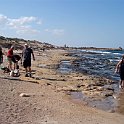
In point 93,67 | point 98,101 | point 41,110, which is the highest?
point 41,110

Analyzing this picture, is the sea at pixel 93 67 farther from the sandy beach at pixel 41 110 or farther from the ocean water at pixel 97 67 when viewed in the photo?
the sandy beach at pixel 41 110

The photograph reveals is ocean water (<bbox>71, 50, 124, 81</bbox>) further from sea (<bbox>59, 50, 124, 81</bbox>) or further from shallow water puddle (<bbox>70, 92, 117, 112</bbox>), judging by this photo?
shallow water puddle (<bbox>70, 92, 117, 112</bbox>)

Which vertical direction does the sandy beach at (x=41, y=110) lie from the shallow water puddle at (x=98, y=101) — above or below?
above

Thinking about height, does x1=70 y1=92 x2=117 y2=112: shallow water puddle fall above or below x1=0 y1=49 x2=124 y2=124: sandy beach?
below

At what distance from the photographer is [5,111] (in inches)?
416

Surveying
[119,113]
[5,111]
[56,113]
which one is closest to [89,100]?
[119,113]

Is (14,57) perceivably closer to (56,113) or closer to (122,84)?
(122,84)

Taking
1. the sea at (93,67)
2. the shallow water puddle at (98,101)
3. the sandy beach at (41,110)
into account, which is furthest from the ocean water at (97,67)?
the sandy beach at (41,110)

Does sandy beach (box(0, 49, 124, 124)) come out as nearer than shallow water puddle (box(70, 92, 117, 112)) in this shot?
Yes

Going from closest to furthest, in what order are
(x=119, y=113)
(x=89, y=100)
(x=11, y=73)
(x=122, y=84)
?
(x=119, y=113) → (x=89, y=100) → (x=122, y=84) → (x=11, y=73)

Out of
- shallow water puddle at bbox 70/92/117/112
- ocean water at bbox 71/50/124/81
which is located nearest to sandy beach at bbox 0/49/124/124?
shallow water puddle at bbox 70/92/117/112

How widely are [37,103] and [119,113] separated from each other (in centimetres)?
317

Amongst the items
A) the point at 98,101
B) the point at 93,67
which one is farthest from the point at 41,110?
the point at 93,67

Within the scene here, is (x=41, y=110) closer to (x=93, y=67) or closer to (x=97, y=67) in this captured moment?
(x=93, y=67)
